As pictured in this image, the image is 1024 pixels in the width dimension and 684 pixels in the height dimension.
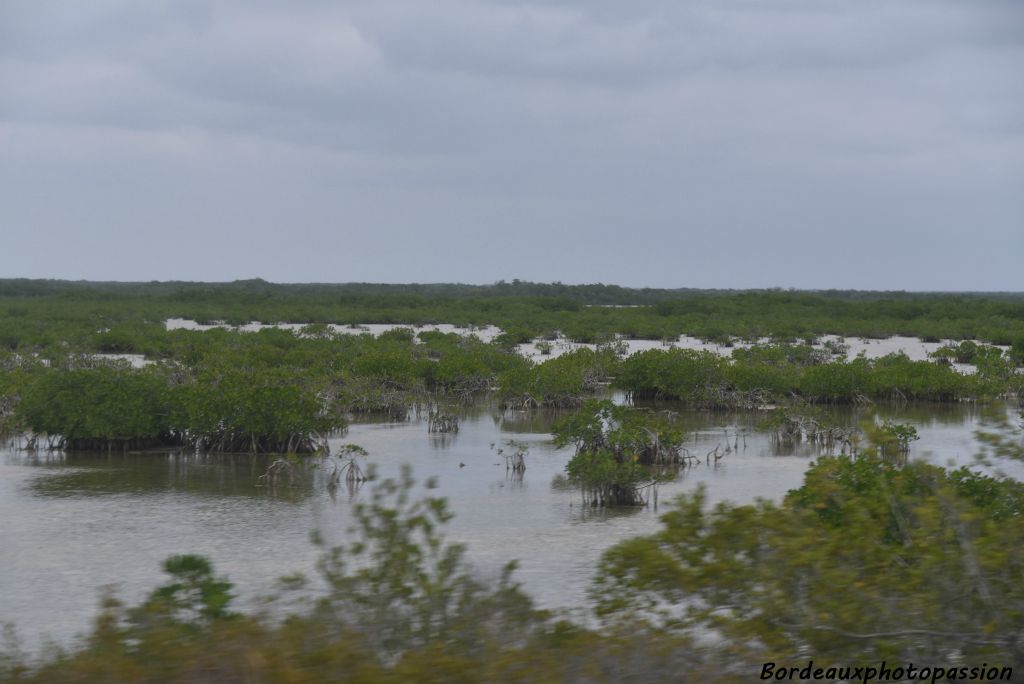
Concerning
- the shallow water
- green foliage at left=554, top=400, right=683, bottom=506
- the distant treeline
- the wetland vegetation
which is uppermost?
the distant treeline

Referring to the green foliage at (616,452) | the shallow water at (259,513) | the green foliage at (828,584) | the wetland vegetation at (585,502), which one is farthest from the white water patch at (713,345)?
the green foliage at (828,584)

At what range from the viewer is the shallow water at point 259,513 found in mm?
9734

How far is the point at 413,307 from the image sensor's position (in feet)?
202

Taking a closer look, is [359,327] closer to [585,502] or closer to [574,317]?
[574,317]

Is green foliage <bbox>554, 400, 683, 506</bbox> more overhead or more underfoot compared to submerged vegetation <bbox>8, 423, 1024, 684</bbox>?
more underfoot

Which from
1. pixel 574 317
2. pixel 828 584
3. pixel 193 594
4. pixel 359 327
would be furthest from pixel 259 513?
pixel 574 317

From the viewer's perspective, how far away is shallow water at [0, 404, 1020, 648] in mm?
9734

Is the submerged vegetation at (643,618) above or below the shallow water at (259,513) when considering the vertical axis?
above

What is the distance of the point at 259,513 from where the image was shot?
12562 millimetres

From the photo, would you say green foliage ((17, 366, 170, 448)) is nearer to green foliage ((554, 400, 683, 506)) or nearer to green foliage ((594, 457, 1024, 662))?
green foliage ((554, 400, 683, 506))

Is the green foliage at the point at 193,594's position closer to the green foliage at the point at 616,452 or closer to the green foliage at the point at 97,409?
the green foliage at the point at 616,452

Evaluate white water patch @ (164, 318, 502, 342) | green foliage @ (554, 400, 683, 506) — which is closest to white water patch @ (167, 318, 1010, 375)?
white water patch @ (164, 318, 502, 342)

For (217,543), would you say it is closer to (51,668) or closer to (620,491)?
(620,491)

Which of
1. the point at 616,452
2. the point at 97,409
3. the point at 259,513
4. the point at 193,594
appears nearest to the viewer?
the point at 193,594
